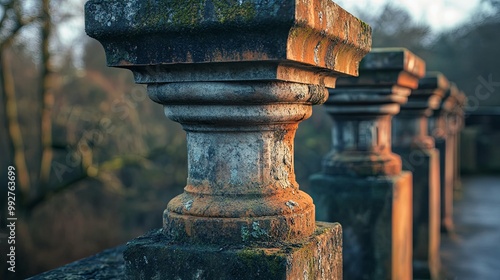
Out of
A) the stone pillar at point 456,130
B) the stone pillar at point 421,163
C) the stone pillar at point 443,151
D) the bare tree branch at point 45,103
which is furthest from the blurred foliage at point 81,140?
the stone pillar at point 421,163

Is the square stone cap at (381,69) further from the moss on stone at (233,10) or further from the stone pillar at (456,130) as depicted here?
the stone pillar at (456,130)

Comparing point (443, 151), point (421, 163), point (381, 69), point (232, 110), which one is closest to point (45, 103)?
point (443, 151)

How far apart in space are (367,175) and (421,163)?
1576 mm

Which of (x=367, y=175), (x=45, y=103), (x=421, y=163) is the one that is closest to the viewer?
(x=367, y=175)

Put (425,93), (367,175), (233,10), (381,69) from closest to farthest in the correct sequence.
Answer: (233,10) → (381,69) → (367,175) → (425,93)

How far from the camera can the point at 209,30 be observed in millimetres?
1398

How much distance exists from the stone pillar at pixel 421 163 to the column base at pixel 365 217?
1.28 m

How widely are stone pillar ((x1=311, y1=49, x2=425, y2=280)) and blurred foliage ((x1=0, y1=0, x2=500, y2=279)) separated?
7544 millimetres

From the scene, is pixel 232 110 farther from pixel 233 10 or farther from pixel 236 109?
pixel 233 10

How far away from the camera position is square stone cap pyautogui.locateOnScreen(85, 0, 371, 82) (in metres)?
1.36

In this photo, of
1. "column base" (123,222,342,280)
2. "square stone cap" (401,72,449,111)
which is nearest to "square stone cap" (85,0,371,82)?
"column base" (123,222,342,280)

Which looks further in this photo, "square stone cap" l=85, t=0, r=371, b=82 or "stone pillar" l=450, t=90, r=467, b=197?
"stone pillar" l=450, t=90, r=467, b=197

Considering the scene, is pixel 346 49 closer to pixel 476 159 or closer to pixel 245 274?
pixel 245 274

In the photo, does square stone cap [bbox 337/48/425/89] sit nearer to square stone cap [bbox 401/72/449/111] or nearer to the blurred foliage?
square stone cap [bbox 401/72/449/111]
